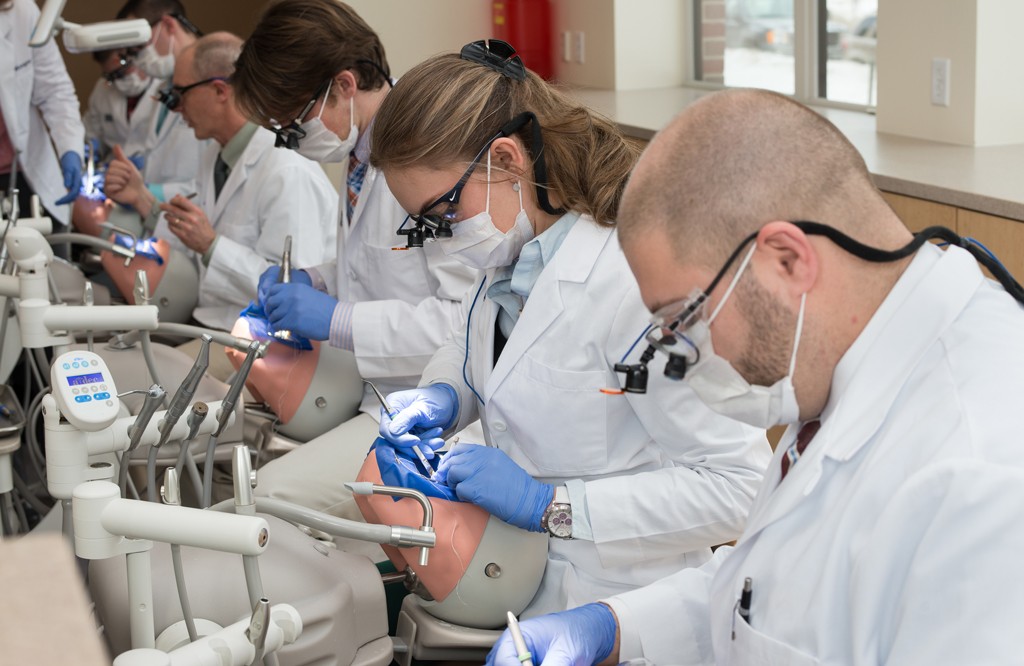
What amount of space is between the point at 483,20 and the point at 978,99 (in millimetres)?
2515

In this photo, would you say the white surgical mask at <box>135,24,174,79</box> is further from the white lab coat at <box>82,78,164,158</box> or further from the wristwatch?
the wristwatch

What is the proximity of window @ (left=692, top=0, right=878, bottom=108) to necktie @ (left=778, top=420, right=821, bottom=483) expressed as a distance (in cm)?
246

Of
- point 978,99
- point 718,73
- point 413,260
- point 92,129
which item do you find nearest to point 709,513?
point 413,260

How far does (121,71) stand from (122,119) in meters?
0.40

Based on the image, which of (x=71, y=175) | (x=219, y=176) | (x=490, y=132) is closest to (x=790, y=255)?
(x=490, y=132)

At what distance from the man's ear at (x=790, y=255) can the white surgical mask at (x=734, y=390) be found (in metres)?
0.05

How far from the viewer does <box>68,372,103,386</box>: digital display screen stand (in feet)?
3.74

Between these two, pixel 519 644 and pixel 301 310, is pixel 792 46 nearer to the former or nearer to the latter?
pixel 301 310

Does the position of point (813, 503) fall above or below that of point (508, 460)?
above

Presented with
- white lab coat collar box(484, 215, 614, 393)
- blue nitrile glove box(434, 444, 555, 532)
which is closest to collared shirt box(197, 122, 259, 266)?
white lab coat collar box(484, 215, 614, 393)

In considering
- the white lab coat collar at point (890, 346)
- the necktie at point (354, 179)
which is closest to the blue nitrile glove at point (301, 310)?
the necktie at point (354, 179)

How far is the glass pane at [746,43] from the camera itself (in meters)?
3.79

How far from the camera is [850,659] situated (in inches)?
36.5

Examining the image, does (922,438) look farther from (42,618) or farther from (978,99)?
(978,99)
